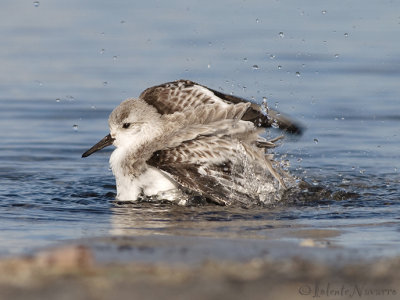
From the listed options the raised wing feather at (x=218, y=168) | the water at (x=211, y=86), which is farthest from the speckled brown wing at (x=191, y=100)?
the water at (x=211, y=86)

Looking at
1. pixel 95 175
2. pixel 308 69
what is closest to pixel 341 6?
pixel 308 69

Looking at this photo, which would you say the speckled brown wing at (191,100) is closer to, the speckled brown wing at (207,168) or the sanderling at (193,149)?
the sanderling at (193,149)

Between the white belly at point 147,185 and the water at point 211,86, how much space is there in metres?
0.15

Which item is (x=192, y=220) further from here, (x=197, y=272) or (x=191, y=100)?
(x=197, y=272)

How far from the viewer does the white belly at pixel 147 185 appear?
26.7 feet

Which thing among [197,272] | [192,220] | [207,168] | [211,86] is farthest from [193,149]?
[211,86]

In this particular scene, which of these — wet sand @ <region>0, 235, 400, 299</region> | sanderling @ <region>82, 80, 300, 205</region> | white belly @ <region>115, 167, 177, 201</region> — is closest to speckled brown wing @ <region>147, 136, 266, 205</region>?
sanderling @ <region>82, 80, 300, 205</region>

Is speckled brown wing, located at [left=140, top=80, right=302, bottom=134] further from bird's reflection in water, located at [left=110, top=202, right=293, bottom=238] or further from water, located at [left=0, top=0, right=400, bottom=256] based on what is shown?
bird's reflection in water, located at [left=110, top=202, right=293, bottom=238]

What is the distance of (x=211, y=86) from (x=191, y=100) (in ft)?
11.6

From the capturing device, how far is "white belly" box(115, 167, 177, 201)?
8148 mm

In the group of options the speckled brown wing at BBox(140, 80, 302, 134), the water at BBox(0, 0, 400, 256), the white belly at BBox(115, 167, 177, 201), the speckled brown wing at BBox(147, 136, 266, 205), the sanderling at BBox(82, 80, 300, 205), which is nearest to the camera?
the water at BBox(0, 0, 400, 256)

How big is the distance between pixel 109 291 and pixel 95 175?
17.3ft

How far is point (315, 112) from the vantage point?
11906mm

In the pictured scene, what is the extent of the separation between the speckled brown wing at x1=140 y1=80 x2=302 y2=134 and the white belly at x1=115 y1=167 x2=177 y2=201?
0.86 m
